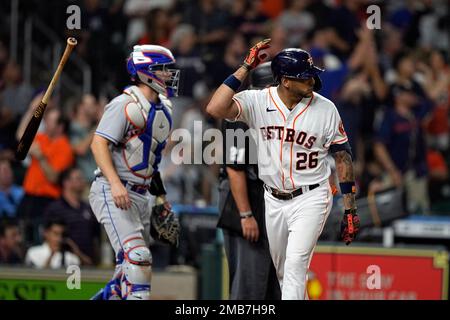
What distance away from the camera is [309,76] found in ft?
25.7

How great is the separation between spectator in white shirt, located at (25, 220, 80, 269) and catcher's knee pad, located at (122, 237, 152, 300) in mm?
2510

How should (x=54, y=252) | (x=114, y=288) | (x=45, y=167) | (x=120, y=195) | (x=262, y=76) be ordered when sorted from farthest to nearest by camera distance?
(x=45, y=167), (x=54, y=252), (x=262, y=76), (x=114, y=288), (x=120, y=195)

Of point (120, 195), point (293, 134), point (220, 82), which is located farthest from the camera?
point (220, 82)

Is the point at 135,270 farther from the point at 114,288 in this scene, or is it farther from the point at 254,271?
the point at 254,271

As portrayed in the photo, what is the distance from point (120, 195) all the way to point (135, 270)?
592 mm

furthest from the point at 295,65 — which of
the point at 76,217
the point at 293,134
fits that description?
the point at 76,217

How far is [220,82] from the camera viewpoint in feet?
46.6

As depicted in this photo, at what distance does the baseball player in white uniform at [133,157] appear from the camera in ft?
27.5

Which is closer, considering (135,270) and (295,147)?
(295,147)

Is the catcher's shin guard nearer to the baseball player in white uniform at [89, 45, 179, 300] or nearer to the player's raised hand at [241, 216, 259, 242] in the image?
the baseball player in white uniform at [89, 45, 179, 300]

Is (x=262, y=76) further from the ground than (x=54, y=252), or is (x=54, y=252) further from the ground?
(x=262, y=76)

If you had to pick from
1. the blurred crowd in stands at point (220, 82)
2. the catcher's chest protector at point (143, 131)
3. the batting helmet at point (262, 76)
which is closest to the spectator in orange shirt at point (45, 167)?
the blurred crowd in stands at point (220, 82)

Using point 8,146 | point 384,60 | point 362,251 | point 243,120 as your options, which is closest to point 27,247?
point 8,146

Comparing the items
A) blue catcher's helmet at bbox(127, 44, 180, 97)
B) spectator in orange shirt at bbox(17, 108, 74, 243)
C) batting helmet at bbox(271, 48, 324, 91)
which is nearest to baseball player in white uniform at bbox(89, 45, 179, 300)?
blue catcher's helmet at bbox(127, 44, 180, 97)
